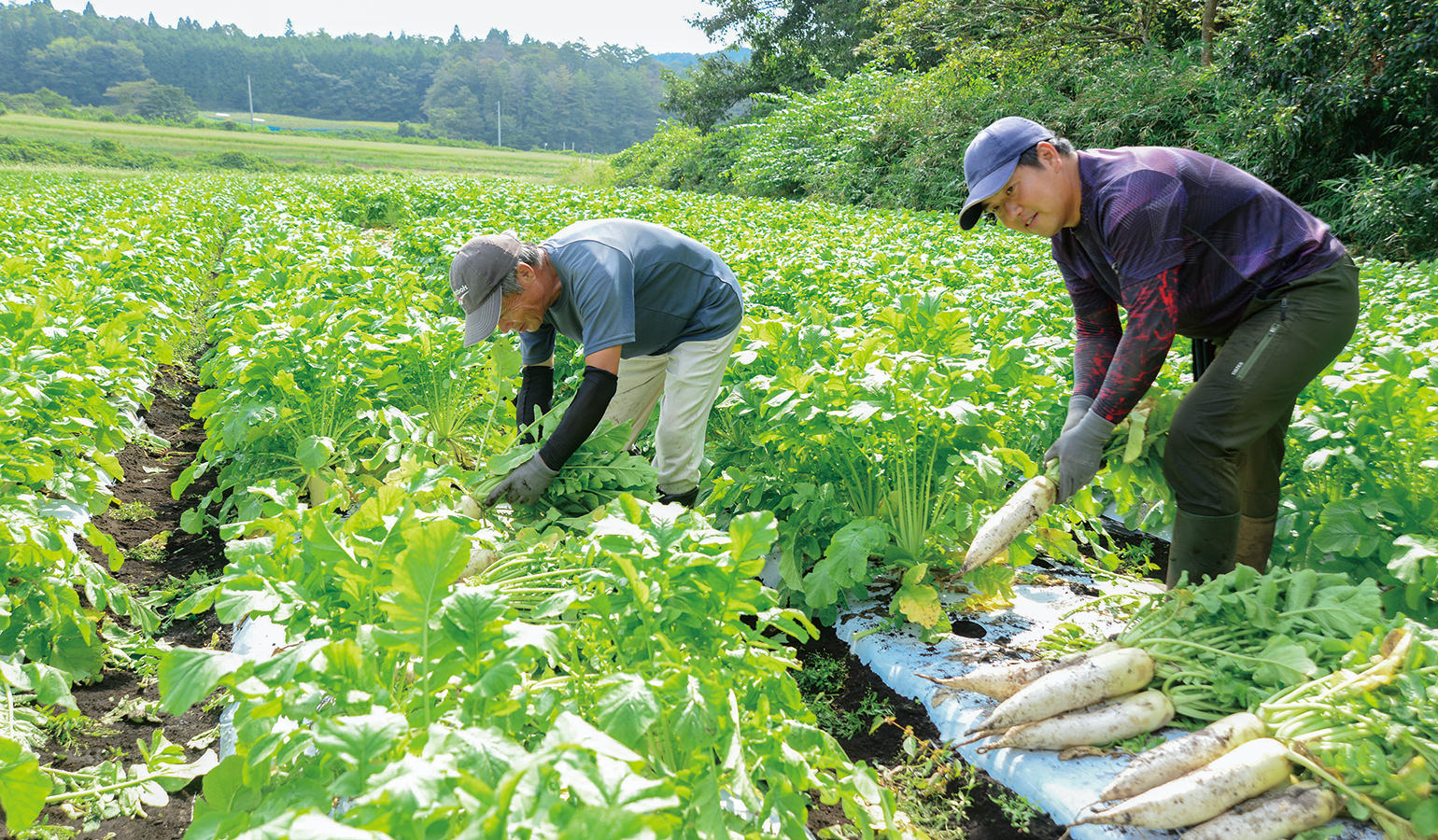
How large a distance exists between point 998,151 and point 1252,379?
976mm

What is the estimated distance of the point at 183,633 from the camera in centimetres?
341

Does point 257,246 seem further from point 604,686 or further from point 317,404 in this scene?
point 604,686

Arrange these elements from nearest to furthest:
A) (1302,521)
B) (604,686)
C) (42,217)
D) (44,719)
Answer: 1. (604,686)
2. (44,719)
3. (1302,521)
4. (42,217)

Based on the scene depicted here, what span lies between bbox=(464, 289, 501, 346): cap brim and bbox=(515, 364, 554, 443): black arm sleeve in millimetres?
621

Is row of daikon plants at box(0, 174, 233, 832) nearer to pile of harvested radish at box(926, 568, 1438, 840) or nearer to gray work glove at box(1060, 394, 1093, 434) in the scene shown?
pile of harvested radish at box(926, 568, 1438, 840)

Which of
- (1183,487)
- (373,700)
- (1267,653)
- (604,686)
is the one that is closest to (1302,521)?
(1183,487)

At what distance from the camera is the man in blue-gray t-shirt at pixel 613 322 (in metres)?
3.05

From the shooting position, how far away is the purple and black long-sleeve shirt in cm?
241

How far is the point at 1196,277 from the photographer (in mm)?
2553

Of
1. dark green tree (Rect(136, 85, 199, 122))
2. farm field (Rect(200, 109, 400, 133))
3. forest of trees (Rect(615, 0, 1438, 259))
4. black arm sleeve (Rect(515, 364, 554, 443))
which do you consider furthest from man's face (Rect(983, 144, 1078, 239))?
farm field (Rect(200, 109, 400, 133))

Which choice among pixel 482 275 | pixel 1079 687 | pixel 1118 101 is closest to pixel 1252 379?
pixel 1079 687

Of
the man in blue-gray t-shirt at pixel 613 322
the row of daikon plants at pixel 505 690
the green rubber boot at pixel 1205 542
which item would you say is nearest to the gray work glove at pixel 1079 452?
the green rubber boot at pixel 1205 542

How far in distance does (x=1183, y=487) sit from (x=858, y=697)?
1.21 m

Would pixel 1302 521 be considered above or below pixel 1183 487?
below
